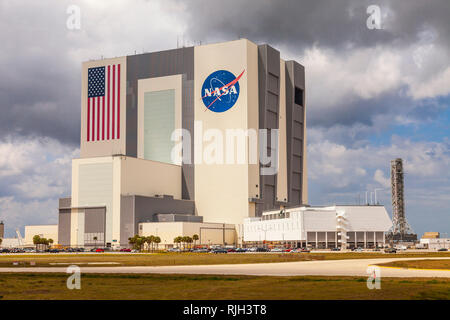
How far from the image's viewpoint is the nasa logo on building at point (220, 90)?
593 ft

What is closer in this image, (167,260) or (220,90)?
(167,260)

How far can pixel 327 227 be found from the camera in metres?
165

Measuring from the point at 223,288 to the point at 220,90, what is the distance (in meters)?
155

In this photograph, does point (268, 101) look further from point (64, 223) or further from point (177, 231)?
point (64, 223)

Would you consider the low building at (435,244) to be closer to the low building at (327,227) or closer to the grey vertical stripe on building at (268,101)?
the low building at (327,227)

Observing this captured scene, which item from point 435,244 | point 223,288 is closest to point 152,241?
point 435,244

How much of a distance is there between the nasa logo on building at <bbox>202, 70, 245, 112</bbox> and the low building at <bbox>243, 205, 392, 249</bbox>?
37.0 meters

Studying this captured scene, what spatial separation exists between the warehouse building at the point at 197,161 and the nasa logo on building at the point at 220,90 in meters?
0.31

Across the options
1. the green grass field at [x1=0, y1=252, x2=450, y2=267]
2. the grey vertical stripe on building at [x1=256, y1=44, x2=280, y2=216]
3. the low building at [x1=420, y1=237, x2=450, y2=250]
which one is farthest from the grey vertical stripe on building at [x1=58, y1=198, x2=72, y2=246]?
the low building at [x1=420, y1=237, x2=450, y2=250]

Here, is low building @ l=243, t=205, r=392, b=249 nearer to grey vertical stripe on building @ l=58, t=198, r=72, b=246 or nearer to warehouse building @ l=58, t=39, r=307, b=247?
warehouse building @ l=58, t=39, r=307, b=247

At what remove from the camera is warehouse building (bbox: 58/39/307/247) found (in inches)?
6880

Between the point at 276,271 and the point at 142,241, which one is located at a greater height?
the point at 276,271

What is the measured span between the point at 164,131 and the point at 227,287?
166 m
